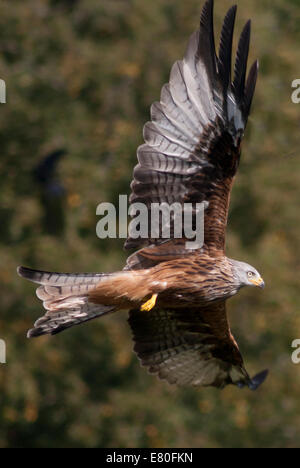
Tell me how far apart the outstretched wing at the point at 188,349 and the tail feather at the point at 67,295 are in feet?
2.83

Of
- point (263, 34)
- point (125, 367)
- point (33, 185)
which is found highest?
point (263, 34)

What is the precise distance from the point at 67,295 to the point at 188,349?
4.69 ft

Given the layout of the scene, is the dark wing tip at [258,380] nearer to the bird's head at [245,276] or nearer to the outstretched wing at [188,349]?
the outstretched wing at [188,349]

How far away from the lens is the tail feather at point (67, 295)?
666cm

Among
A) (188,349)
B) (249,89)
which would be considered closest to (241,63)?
(249,89)

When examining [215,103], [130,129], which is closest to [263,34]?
[130,129]

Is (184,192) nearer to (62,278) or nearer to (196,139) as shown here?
(196,139)

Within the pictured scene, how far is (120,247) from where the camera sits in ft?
46.3

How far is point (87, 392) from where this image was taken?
14.5m

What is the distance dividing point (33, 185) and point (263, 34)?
15.1ft

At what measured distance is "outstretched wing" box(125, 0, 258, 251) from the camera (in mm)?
6570

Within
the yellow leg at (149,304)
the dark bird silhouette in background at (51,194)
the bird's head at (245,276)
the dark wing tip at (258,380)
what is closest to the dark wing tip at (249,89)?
the bird's head at (245,276)
